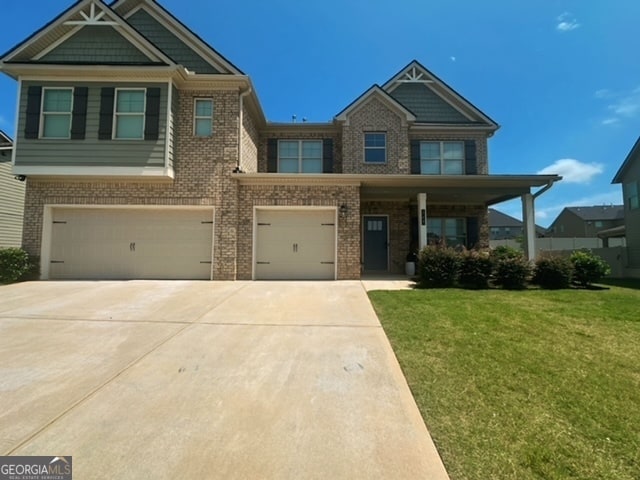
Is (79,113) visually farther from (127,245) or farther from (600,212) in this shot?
(600,212)

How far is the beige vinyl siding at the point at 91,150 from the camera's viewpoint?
948cm

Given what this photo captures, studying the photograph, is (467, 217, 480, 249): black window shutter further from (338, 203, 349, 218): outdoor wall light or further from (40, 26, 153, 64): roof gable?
(40, 26, 153, 64): roof gable

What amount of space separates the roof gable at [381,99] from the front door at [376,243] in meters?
4.08

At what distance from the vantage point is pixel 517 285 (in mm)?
8867

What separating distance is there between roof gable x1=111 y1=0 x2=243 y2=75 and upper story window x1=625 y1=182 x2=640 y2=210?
1842 cm

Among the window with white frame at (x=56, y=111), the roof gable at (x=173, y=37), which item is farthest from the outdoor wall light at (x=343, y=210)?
the window with white frame at (x=56, y=111)

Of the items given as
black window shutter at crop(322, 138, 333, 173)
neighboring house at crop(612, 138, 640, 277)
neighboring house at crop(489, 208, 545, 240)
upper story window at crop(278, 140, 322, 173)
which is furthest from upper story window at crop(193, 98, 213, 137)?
neighboring house at crop(489, 208, 545, 240)

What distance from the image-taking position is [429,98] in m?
14.0

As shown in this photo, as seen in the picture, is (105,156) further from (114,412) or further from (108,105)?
(114,412)

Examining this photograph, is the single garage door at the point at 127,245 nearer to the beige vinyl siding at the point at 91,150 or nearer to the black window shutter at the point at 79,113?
the beige vinyl siding at the point at 91,150

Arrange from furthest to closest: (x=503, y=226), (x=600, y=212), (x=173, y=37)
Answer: (x=503, y=226), (x=600, y=212), (x=173, y=37)

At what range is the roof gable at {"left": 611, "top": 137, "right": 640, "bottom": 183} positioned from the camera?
15.1 m

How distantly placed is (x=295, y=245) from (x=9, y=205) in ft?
43.1

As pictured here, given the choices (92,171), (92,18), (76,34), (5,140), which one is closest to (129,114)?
(92,171)
